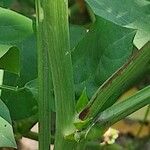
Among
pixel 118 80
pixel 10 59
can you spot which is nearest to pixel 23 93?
pixel 10 59

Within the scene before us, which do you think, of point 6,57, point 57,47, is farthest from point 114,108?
point 6,57

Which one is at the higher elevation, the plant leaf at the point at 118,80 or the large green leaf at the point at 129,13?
the large green leaf at the point at 129,13

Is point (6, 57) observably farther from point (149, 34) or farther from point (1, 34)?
point (149, 34)

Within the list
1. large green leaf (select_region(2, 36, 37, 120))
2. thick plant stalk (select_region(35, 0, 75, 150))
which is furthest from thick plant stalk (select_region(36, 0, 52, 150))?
large green leaf (select_region(2, 36, 37, 120))

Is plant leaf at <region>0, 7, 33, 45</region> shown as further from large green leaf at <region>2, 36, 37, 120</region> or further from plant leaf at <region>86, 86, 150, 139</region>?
plant leaf at <region>86, 86, 150, 139</region>

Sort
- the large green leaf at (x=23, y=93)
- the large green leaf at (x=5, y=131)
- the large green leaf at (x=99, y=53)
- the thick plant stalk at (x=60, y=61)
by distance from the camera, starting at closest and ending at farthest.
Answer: the thick plant stalk at (x=60, y=61)
the large green leaf at (x=5, y=131)
the large green leaf at (x=99, y=53)
the large green leaf at (x=23, y=93)

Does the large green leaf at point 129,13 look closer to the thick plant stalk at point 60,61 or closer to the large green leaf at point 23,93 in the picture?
the thick plant stalk at point 60,61

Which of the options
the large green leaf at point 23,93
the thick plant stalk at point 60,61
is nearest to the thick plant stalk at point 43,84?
the thick plant stalk at point 60,61
